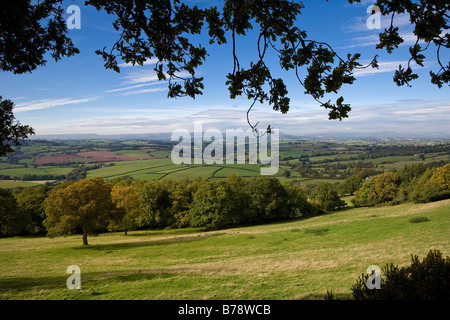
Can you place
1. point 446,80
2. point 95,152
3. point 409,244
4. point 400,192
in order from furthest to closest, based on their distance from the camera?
point 95,152, point 400,192, point 409,244, point 446,80

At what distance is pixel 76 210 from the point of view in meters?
26.6

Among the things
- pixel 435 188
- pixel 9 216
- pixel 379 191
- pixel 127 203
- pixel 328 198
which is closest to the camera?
pixel 9 216

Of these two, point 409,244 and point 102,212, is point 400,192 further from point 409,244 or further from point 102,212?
point 102,212

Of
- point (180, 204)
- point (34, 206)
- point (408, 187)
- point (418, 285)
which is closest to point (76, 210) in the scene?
point (180, 204)

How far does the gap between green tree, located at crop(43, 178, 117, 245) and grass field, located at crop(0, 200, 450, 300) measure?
2701mm

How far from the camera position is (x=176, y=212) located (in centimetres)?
4441

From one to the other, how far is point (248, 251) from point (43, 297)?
14.7 meters

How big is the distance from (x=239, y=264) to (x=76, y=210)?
70.3 ft

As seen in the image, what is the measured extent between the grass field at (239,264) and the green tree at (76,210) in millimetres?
2701

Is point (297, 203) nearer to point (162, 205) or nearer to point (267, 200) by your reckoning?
point (267, 200)
